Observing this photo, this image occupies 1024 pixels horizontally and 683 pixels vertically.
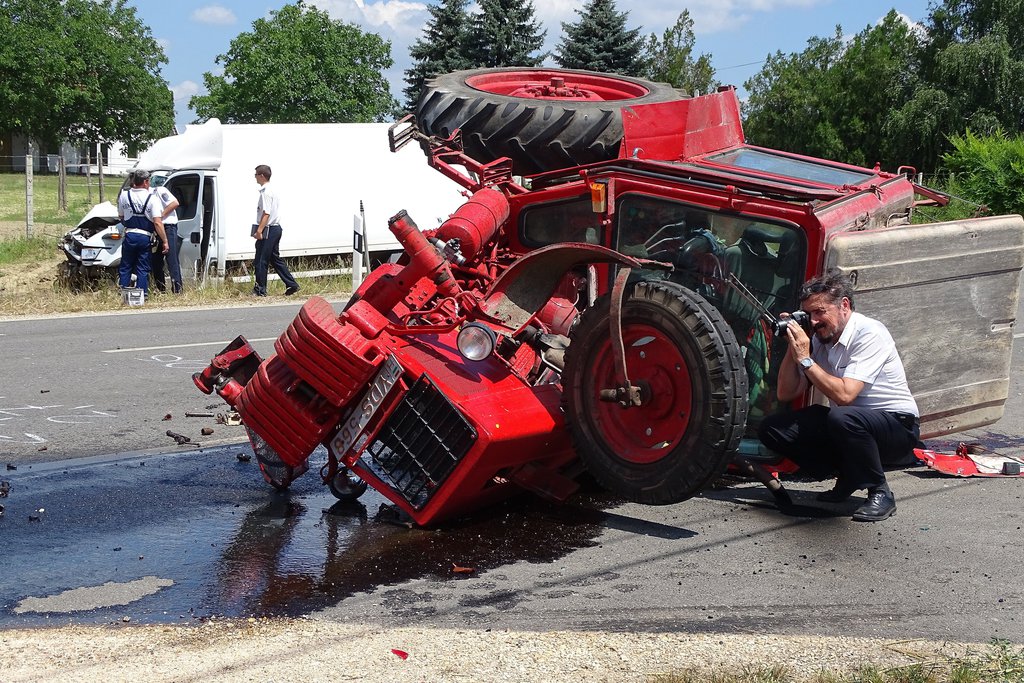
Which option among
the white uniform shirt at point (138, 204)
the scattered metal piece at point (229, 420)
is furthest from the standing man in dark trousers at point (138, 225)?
the scattered metal piece at point (229, 420)

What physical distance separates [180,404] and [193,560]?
12.4 feet

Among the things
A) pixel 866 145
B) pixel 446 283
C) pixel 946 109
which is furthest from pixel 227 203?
pixel 866 145

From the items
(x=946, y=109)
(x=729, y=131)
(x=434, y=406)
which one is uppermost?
(x=946, y=109)

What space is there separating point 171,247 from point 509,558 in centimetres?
1216

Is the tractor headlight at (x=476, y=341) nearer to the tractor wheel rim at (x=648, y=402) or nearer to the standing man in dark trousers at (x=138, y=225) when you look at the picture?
the tractor wheel rim at (x=648, y=402)

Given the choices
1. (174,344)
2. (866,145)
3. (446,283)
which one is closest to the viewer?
(446,283)

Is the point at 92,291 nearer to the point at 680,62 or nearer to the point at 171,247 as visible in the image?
the point at 171,247

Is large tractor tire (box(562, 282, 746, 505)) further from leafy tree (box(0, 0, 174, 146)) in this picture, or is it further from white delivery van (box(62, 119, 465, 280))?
leafy tree (box(0, 0, 174, 146))

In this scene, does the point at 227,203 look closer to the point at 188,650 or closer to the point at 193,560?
the point at 193,560

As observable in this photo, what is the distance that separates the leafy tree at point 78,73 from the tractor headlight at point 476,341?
47877 mm

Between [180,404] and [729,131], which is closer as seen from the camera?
[729,131]

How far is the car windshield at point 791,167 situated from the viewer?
266 inches

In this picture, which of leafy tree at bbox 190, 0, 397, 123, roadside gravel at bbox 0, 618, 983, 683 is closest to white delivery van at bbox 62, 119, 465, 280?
roadside gravel at bbox 0, 618, 983, 683

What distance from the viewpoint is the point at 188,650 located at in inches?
157
